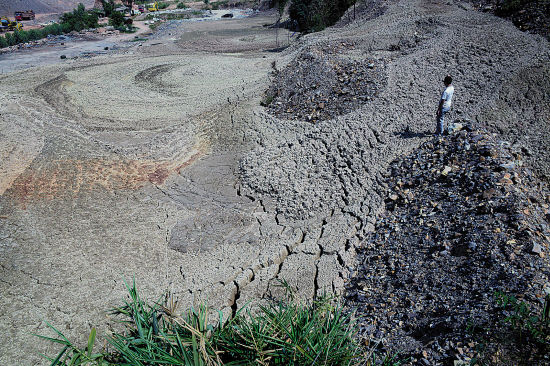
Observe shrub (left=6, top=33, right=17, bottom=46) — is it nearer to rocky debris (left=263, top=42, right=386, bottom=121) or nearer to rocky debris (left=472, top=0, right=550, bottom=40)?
rocky debris (left=263, top=42, right=386, bottom=121)

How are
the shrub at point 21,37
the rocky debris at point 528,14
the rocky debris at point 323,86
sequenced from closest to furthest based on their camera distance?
1. the rocky debris at point 323,86
2. the rocky debris at point 528,14
3. the shrub at point 21,37

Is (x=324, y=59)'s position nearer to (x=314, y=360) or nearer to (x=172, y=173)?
(x=172, y=173)

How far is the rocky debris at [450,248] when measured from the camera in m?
5.02

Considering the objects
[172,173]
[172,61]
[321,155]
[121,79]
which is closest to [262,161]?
[321,155]

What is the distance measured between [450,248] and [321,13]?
2138 cm

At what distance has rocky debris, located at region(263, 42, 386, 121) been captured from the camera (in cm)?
1112

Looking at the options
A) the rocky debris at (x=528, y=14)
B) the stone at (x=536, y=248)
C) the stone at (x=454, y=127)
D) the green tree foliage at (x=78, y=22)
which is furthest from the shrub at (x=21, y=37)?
the stone at (x=536, y=248)

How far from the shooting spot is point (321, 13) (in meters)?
24.0

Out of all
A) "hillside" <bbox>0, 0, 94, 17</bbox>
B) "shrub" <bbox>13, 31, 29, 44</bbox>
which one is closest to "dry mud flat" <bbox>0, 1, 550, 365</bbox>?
"shrub" <bbox>13, 31, 29, 44</bbox>

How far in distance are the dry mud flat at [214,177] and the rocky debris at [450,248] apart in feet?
2.13

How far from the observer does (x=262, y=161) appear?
10.1 metres

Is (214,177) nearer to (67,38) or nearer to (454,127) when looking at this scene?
(454,127)

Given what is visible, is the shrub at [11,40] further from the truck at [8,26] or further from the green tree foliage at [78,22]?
the truck at [8,26]

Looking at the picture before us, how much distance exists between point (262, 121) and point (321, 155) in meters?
2.97
